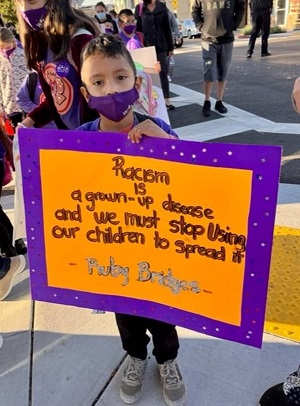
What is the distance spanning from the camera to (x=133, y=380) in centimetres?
203

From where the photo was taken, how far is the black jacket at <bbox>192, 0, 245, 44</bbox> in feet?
19.4

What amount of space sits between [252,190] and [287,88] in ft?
22.2

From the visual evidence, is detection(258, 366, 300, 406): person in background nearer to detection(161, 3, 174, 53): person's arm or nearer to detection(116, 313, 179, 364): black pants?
detection(116, 313, 179, 364): black pants

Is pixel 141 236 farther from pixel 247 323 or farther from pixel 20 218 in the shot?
pixel 20 218

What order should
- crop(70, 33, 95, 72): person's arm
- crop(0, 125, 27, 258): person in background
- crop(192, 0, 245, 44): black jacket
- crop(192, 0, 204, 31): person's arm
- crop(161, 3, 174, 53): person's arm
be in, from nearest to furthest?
1. crop(70, 33, 95, 72): person's arm
2. crop(0, 125, 27, 258): person in background
3. crop(192, 0, 245, 44): black jacket
4. crop(192, 0, 204, 31): person's arm
5. crop(161, 3, 174, 53): person's arm

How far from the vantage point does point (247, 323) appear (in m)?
1.63

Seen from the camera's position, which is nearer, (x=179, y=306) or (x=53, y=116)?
(x=179, y=306)

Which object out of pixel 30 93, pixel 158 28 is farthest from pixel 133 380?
pixel 158 28

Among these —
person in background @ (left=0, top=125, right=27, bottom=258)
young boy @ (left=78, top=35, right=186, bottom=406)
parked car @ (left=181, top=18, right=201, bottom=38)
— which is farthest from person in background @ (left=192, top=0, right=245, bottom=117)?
parked car @ (left=181, top=18, right=201, bottom=38)

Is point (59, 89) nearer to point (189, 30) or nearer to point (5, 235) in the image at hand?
point (5, 235)

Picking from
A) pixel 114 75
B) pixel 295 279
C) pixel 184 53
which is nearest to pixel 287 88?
pixel 295 279

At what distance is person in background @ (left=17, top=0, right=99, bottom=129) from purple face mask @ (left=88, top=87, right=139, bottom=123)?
61 cm

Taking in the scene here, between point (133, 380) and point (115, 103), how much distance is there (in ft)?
4.02

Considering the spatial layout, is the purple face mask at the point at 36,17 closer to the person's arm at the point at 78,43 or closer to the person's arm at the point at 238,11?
the person's arm at the point at 78,43
